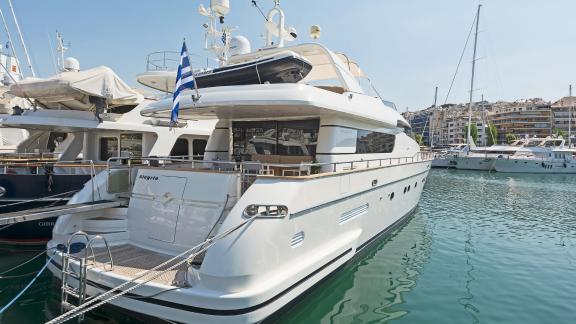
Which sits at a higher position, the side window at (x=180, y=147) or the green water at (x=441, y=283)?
the side window at (x=180, y=147)

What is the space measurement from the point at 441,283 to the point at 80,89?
463 inches

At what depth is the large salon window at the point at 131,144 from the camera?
40.8 feet

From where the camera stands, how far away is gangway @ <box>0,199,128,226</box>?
5.30m

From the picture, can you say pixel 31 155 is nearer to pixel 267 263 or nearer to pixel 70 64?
pixel 70 64

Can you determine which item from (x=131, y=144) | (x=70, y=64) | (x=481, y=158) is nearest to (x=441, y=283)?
(x=131, y=144)

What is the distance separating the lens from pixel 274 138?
8266 millimetres

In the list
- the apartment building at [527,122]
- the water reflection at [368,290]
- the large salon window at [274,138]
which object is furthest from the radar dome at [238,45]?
the apartment building at [527,122]

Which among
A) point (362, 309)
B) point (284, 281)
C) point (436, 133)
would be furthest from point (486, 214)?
point (436, 133)

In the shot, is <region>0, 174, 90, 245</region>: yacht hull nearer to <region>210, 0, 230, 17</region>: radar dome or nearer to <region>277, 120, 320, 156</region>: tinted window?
<region>277, 120, 320, 156</region>: tinted window

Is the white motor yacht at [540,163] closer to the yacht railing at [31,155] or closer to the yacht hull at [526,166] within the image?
the yacht hull at [526,166]

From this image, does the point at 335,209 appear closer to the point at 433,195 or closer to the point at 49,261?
the point at 49,261

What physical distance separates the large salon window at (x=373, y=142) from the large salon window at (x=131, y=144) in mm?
8257

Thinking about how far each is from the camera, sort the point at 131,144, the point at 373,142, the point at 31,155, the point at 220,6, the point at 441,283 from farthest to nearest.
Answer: the point at 220,6
the point at 31,155
the point at 131,144
the point at 373,142
the point at 441,283

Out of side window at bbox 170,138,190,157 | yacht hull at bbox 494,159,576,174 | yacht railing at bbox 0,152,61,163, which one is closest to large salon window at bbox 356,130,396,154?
side window at bbox 170,138,190,157
